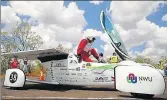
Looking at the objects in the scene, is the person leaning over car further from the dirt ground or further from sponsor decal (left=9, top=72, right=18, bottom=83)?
sponsor decal (left=9, top=72, right=18, bottom=83)

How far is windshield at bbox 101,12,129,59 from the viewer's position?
30.7 ft

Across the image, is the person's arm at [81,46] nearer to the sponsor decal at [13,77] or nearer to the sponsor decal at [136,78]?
the sponsor decal at [13,77]

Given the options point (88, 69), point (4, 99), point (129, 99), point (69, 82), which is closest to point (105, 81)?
point (88, 69)

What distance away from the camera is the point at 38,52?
11.1m

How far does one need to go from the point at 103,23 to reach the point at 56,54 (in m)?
2.74

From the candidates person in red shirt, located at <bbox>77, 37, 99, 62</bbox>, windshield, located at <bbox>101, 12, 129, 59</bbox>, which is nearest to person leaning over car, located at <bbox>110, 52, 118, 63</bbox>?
windshield, located at <bbox>101, 12, 129, 59</bbox>

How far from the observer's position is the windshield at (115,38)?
30.7 ft

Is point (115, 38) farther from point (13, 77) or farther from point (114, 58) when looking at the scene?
point (13, 77)

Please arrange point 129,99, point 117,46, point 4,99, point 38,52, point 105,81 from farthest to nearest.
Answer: point 38,52 → point 105,81 → point 117,46 → point 129,99 → point 4,99

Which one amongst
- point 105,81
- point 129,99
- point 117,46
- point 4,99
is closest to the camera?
point 4,99

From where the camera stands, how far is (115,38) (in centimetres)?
945

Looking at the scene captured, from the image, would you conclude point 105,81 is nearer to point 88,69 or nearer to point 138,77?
point 88,69

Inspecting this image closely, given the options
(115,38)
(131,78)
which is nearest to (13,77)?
(115,38)

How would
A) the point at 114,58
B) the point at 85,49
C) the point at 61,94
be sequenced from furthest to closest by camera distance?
the point at 85,49, the point at 114,58, the point at 61,94
